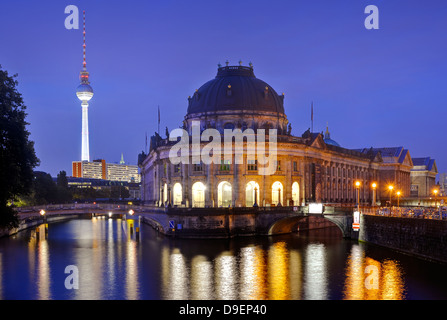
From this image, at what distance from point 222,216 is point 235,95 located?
36577mm

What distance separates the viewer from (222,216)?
273ft

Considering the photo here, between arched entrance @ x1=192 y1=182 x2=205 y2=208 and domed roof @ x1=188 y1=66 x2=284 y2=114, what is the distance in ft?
61.4

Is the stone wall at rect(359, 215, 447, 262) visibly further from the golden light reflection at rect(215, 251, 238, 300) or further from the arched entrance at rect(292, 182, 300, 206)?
the arched entrance at rect(292, 182, 300, 206)

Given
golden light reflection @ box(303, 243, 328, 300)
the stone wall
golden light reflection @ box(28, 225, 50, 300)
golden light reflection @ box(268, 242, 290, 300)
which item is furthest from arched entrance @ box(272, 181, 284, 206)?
golden light reflection @ box(28, 225, 50, 300)

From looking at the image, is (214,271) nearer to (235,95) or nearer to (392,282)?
(392,282)

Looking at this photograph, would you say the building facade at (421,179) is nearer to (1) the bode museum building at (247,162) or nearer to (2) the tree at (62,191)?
(1) the bode museum building at (247,162)

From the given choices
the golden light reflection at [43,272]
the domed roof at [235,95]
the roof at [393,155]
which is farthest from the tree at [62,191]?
the roof at [393,155]

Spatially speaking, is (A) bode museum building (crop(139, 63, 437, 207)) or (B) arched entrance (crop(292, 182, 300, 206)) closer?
(A) bode museum building (crop(139, 63, 437, 207))

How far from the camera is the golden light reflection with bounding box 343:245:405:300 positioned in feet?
145

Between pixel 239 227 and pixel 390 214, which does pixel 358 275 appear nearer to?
pixel 390 214

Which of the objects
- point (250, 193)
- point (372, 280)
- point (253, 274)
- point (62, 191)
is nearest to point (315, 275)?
point (372, 280)

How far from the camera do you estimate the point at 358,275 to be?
173 ft

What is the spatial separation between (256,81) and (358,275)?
232ft

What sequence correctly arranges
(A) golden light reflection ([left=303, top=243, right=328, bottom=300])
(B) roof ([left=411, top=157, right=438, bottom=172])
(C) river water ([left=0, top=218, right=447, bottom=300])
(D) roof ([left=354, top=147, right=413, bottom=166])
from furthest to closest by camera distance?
1. (B) roof ([left=411, top=157, right=438, bottom=172])
2. (D) roof ([left=354, top=147, right=413, bottom=166])
3. (C) river water ([left=0, top=218, right=447, bottom=300])
4. (A) golden light reflection ([left=303, top=243, right=328, bottom=300])
